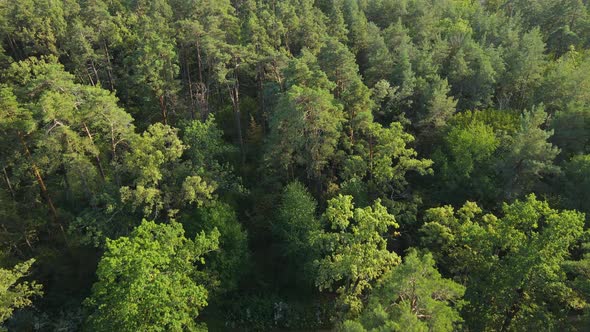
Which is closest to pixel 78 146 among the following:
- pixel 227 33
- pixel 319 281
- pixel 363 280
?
pixel 319 281

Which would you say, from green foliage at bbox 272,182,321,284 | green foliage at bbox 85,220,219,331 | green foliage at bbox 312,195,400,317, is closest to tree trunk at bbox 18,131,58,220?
green foliage at bbox 85,220,219,331

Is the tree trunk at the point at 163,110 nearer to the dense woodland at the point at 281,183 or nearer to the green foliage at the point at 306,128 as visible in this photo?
the dense woodland at the point at 281,183

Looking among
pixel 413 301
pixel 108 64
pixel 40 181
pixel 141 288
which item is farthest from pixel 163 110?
pixel 413 301

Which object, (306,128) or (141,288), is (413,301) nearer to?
(141,288)

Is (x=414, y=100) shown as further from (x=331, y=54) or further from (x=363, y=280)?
(x=363, y=280)

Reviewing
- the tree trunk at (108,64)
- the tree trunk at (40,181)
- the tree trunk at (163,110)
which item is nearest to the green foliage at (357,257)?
the tree trunk at (40,181)

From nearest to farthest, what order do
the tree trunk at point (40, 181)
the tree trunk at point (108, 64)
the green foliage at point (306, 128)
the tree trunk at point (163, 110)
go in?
the tree trunk at point (40, 181) → the green foliage at point (306, 128) → the tree trunk at point (163, 110) → the tree trunk at point (108, 64)
